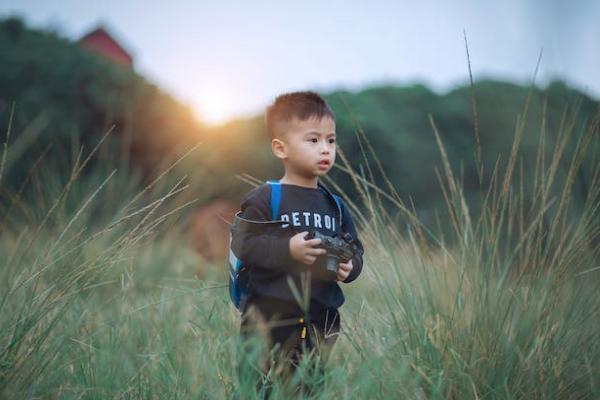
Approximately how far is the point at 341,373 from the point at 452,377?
0.35 m

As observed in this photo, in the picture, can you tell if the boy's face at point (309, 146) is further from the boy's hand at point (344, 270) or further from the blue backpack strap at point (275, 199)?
the boy's hand at point (344, 270)

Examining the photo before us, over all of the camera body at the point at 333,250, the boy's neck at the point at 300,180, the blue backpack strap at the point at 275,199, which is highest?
the boy's neck at the point at 300,180

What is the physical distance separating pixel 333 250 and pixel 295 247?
12 cm

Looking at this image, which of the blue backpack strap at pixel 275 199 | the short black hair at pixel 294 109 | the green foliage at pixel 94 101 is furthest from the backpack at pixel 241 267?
the green foliage at pixel 94 101

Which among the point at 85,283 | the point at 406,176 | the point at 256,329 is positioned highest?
the point at 85,283

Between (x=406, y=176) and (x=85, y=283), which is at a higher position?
(x=85, y=283)

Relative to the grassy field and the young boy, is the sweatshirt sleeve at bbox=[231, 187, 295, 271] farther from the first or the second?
the grassy field

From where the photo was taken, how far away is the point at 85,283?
187 centimetres

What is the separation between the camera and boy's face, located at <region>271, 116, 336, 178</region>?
1.96 meters

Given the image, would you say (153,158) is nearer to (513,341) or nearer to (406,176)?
(406,176)

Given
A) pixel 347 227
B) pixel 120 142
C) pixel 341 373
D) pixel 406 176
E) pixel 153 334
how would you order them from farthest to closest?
1. pixel 406 176
2. pixel 120 142
3. pixel 153 334
4. pixel 347 227
5. pixel 341 373

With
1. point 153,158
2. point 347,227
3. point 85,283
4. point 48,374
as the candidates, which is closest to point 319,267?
point 347,227

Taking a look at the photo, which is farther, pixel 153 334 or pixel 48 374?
pixel 153 334

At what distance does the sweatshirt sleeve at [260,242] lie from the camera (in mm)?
1850
